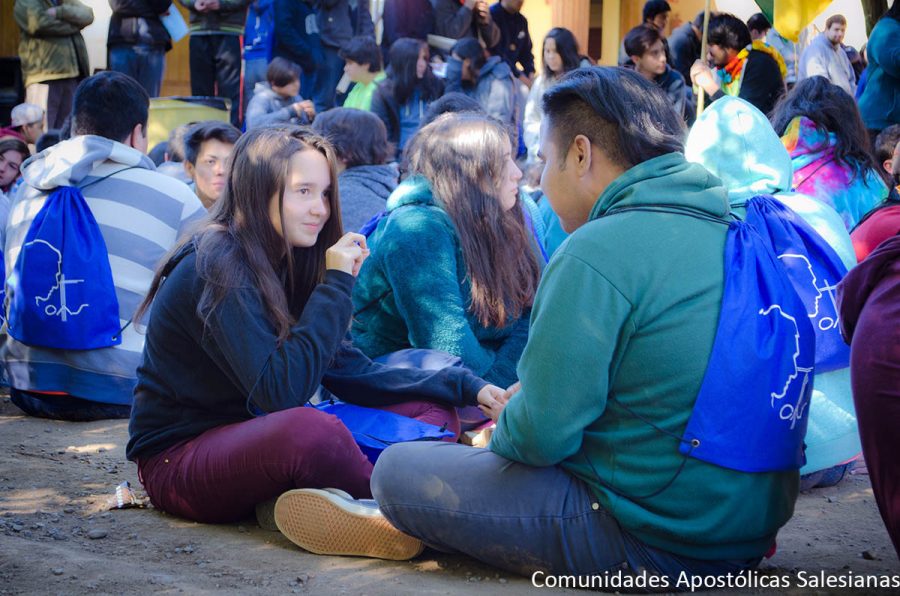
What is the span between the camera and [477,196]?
4.35m

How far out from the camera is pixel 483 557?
115 inches

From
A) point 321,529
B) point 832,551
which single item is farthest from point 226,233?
point 832,551

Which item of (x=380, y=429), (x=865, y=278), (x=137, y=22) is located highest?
(x=137, y=22)

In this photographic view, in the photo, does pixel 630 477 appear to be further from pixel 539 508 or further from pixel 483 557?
pixel 483 557

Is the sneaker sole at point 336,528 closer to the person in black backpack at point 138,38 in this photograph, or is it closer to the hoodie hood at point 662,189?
the hoodie hood at point 662,189

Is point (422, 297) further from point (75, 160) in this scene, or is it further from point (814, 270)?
point (75, 160)

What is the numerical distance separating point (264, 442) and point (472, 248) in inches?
52.6

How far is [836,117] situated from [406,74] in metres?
4.61

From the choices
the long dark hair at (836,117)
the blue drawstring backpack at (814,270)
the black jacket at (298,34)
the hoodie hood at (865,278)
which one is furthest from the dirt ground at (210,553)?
the black jacket at (298,34)

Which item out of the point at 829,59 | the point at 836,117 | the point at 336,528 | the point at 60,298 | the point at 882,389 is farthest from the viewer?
the point at 829,59

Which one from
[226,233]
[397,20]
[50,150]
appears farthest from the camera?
[397,20]

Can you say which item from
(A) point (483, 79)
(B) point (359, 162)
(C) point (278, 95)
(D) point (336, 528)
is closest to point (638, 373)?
(D) point (336, 528)

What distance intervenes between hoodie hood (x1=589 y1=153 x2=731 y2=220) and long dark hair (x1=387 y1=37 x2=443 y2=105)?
21.5ft

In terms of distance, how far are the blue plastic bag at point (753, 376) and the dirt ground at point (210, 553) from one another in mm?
434
